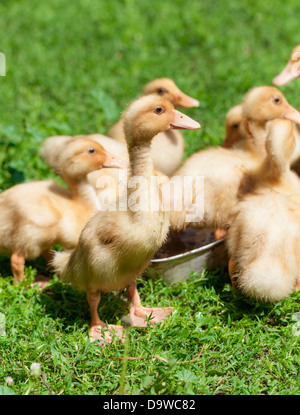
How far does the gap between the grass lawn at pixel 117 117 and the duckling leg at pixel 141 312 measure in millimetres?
65

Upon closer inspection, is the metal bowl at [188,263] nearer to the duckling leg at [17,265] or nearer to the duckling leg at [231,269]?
the duckling leg at [231,269]

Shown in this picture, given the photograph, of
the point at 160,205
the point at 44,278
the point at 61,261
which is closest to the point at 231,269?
the point at 160,205

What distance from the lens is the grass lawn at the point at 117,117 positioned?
3416 millimetres

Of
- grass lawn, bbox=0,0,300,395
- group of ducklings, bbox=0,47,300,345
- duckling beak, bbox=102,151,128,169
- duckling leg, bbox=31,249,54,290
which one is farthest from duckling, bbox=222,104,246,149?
duckling leg, bbox=31,249,54,290

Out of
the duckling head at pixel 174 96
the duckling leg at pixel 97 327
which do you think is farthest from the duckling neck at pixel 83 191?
the duckling head at pixel 174 96

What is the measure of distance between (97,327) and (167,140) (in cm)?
201

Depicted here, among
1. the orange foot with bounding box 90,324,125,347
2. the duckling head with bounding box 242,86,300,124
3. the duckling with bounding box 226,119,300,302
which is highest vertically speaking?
the duckling head with bounding box 242,86,300,124

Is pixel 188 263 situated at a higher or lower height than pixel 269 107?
lower

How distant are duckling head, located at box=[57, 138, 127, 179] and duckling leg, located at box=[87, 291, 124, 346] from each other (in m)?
1.04

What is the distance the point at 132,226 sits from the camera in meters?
3.30

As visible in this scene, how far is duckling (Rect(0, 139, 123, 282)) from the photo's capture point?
414 cm

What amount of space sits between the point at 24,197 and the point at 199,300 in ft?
4.89

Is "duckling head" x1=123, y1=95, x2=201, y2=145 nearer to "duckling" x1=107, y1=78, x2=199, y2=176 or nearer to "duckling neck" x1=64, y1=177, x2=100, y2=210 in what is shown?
"duckling neck" x1=64, y1=177, x2=100, y2=210

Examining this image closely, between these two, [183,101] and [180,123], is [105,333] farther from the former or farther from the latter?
[183,101]
